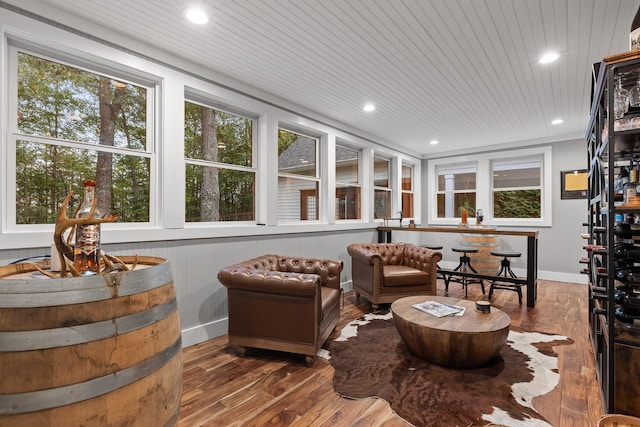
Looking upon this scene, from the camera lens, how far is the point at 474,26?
2.36 m

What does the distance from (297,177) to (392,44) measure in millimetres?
2041

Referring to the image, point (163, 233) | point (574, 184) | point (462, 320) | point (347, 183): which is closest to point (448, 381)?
point (462, 320)

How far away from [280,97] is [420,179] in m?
4.39

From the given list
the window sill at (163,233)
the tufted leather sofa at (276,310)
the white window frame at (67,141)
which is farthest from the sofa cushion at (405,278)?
the white window frame at (67,141)

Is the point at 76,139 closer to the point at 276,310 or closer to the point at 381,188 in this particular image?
the point at 276,310

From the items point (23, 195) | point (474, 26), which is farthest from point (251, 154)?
point (474, 26)

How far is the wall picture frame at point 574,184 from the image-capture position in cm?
526

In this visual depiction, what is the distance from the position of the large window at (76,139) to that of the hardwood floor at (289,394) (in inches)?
55.6

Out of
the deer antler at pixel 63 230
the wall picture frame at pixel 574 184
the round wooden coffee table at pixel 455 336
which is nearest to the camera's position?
the deer antler at pixel 63 230

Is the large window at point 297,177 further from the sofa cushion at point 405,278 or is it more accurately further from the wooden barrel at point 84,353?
the wooden barrel at point 84,353

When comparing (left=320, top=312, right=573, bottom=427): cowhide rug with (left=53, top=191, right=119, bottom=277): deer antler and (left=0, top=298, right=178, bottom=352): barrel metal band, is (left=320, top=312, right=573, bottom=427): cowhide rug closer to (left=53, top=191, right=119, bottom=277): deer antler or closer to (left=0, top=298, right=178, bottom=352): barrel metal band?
(left=0, top=298, right=178, bottom=352): barrel metal band

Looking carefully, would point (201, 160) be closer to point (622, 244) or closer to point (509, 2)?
point (509, 2)

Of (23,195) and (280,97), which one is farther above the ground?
(280,97)

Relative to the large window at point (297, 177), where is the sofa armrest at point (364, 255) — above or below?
below
